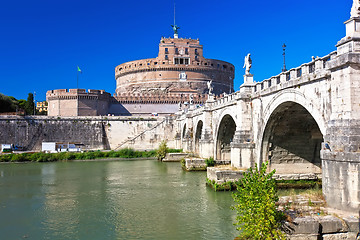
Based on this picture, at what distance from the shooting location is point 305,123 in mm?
15078

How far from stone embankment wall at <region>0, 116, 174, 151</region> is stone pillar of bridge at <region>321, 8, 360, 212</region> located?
112 ft

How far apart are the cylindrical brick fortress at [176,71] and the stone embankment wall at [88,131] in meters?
15.2

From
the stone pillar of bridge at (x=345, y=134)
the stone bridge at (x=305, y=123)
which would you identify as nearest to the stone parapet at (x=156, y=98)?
the stone bridge at (x=305, y=123)

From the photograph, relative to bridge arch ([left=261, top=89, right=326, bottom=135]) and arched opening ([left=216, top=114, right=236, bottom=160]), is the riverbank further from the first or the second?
bridge arch ([left=261, top=89, right=326, bottom=135])

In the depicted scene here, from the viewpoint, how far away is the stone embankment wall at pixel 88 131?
40.8 metres

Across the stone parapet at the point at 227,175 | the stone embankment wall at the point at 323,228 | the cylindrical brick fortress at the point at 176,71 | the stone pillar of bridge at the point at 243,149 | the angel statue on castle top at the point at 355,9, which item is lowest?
the stone embankment wall at the point at 323,228

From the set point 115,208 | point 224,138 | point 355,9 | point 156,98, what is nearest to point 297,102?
point 355,9

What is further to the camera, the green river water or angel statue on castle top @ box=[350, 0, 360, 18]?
the green river water

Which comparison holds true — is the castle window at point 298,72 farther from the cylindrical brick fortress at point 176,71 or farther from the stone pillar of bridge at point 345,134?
the cylindrical brick fortress at point 176,71

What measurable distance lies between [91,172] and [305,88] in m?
18.1

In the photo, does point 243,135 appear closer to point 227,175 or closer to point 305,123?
point 227,175

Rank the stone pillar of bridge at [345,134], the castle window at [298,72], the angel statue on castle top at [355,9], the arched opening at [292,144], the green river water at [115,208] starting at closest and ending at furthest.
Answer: the stone pillar of bridge at [345,134] → the angel statue on castle top at [355,9] → the green river water at [115,208] → the castle window at [298,72] → the arched opening at [292,144]

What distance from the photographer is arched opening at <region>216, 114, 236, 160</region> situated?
22422 millimetres

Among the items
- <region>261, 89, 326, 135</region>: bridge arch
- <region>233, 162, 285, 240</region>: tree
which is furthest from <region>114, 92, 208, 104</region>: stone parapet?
<region>233, 162, 285, 240</region>: tree
